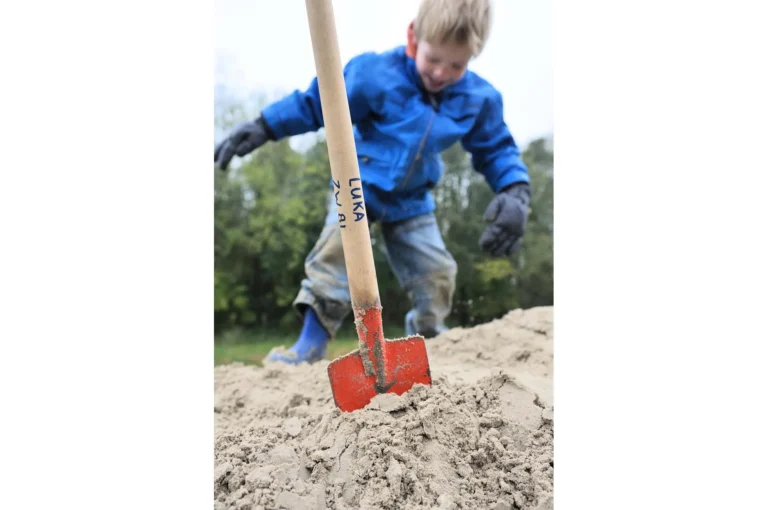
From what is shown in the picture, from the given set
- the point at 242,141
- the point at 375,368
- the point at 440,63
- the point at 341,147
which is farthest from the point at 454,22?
the point at 375,368

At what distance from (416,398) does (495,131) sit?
39.6 inches

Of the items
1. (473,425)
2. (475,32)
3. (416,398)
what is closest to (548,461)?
(473,425)

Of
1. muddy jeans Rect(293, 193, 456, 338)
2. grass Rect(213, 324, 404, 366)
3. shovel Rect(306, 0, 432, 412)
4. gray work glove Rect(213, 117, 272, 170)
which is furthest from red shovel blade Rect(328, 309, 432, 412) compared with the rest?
gray work glove Rect(213, 117, 272, 170)

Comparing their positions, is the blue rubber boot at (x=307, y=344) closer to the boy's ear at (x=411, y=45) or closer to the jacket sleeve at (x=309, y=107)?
the jacket sleeve at (x=309, y=107)

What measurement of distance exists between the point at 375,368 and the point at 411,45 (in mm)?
1010

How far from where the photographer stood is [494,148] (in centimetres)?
227

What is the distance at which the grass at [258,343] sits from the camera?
2.22 m

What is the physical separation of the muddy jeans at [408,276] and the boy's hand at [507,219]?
20 cm

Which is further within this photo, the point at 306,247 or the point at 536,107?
the point at 306,247

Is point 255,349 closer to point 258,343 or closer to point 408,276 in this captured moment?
point 258,343

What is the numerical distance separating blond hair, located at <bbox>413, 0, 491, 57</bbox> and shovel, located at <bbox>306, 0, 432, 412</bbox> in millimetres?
462

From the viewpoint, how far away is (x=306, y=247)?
93.0 inches
